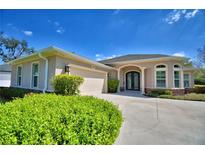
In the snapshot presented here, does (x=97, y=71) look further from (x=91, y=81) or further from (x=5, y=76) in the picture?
(x=5, y=76)

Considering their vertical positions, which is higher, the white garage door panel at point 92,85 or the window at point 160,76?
the window at point 160,76

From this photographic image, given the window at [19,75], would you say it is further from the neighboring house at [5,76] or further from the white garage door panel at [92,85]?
the neighboring house at [5,76]

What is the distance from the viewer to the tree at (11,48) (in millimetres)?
26781

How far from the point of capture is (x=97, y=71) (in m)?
13.3

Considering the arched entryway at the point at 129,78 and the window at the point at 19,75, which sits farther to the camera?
the arched entryway at the point at 129,78

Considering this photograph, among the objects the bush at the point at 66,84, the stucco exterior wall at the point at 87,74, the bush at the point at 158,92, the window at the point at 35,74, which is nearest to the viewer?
the bush at the point at 66,84

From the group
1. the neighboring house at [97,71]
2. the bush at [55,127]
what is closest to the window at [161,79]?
the neighboring house at [97,71]

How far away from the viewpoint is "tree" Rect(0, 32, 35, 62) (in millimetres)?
26781

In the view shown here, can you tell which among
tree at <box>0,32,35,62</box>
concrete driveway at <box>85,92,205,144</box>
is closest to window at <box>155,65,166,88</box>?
concrete driveway at <box>85,92,205,144</box>

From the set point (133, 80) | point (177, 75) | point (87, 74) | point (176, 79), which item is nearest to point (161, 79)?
point (176, 79)

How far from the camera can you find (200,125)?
5.06 metres

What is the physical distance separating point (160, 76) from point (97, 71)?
592 cm
